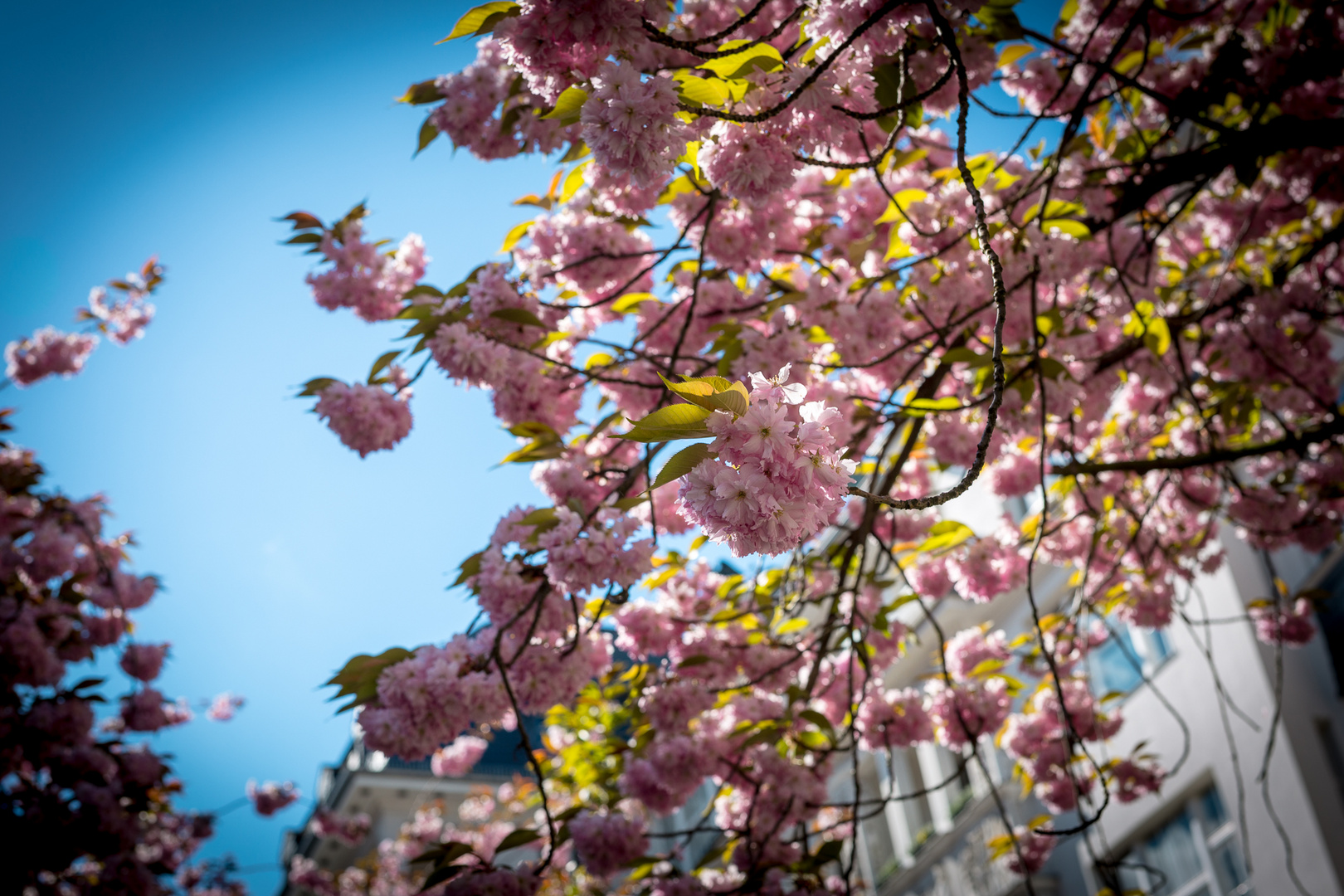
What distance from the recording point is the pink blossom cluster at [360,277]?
354 cm

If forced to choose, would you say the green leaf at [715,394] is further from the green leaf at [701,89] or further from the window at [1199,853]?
the window at [1199,853]

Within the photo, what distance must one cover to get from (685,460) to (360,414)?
82.2 inches

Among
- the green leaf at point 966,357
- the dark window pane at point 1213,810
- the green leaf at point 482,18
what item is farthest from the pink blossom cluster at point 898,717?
the dark window pane at point 1213,810

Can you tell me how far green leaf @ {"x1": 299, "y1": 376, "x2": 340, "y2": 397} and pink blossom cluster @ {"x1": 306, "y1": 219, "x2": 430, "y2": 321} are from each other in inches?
22.3

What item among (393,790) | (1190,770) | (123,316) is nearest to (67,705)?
(123,316)

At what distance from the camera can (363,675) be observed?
2.83 m

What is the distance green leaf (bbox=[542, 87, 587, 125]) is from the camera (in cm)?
204

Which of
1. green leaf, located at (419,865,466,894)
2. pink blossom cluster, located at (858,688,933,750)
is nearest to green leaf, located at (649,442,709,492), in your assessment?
green leaf, located at (419,865,466,894)

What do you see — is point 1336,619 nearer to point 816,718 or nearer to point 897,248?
point 816,718

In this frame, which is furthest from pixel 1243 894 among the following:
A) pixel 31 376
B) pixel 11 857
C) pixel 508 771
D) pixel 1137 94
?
pixel 508 771

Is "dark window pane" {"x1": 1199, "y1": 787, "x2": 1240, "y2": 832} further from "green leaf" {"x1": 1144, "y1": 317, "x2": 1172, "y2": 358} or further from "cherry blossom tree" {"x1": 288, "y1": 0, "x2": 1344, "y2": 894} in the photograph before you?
"green leaf" {"x1": 1144, "y1": 317, "x2": 1172, "y2": 358}

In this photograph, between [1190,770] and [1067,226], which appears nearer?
[1067,226]

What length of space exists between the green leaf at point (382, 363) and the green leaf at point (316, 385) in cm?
12

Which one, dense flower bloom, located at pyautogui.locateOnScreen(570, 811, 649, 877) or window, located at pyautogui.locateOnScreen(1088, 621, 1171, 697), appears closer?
dense flower bloom, located at pyautogui.locateOnScreen(570, 811, 649, 877)
